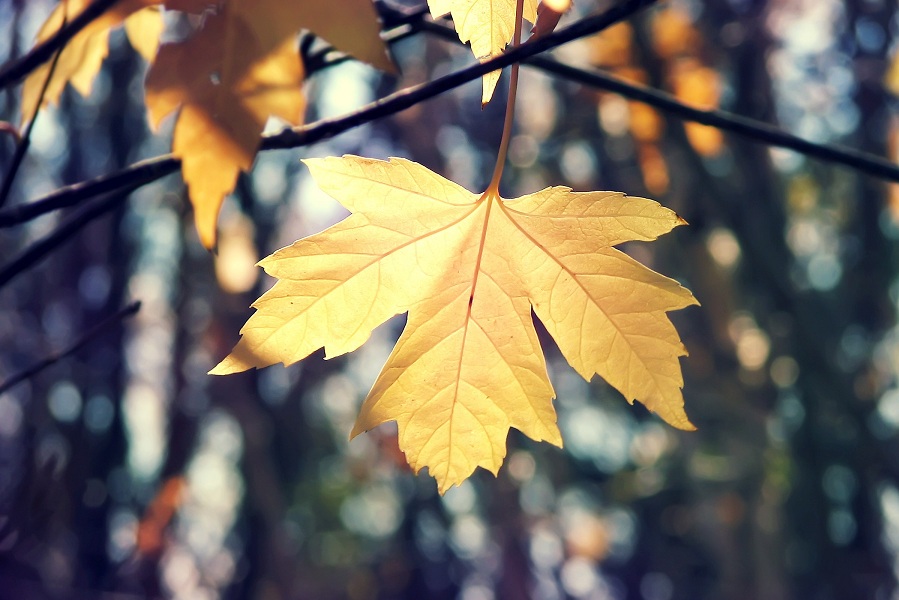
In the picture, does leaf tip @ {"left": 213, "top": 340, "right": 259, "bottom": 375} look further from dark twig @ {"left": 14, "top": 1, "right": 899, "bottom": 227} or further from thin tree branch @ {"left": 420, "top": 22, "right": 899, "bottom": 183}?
thin tree branch @ {"left": 420, "top": 22, "right": 899, "bottom": 183}

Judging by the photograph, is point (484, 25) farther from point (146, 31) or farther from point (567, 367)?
point (567, 367)

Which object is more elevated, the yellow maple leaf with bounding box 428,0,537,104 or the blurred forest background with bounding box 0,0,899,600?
the yellow maple leaf with bounding box 428,0,537,104

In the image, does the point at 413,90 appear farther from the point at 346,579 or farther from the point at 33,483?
the point at 346,579

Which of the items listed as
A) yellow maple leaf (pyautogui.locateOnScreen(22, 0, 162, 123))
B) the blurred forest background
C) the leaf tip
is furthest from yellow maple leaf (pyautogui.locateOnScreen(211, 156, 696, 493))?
the blurred forest background

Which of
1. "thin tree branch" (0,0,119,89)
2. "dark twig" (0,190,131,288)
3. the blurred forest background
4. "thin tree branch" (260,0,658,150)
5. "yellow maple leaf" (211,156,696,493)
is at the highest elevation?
"thin tree branch" (0,0,119,89)

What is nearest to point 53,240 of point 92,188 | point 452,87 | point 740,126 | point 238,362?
point 92,188

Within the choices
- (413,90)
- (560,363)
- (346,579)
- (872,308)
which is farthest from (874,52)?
(346,579)
